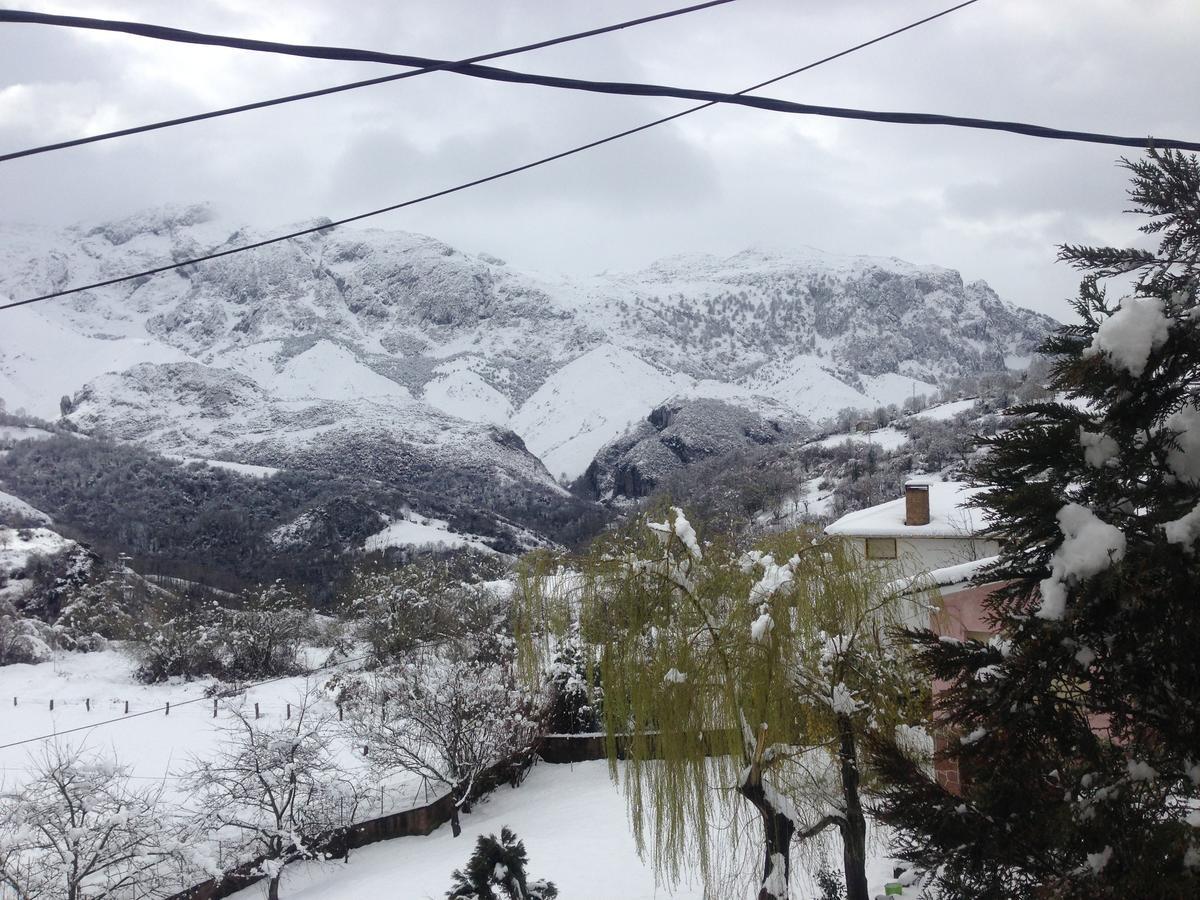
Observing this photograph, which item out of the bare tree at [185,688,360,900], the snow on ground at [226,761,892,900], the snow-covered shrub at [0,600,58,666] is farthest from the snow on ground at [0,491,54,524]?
the snow on ground at [226,761,892,900]

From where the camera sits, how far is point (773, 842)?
1030 centimetres

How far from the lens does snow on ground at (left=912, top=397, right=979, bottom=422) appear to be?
102m

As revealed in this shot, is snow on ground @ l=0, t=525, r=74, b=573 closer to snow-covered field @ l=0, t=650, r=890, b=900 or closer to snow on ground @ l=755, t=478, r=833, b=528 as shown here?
snow-covered field @ l=0, t=650, r=890, b=900

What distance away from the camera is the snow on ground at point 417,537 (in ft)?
305

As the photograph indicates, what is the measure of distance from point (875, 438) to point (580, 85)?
10148cm

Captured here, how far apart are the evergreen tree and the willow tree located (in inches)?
261

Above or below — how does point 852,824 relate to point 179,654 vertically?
below

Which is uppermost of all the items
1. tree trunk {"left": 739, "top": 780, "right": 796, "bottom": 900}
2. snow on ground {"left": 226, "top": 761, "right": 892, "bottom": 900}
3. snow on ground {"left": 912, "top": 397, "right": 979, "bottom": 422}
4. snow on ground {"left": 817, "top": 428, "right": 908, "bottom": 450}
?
snow on ground {"left": 912, "top": 397, "right": 979, "bottom": 422}

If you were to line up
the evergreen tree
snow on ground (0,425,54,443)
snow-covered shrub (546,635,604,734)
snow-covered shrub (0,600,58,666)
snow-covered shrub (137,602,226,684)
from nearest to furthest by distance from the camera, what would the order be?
the evergreen tree < snow-covered shrub (546,635,604,734) < snow-covered shrub (137,602,226,684) < snow-covered shrub (0,600,58,666) < snow on ground (0,425,54,443)

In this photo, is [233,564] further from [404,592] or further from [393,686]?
[393,686]

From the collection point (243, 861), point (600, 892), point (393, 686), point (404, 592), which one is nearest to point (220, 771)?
point (243, 861)

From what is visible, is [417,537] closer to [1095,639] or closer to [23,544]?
[23,544]

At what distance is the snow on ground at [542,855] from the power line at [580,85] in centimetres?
1156

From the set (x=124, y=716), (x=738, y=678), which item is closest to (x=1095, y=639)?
(x=738, y=678)
